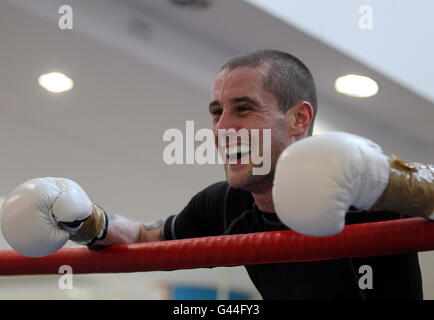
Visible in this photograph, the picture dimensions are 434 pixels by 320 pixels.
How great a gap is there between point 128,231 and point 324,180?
0.81m

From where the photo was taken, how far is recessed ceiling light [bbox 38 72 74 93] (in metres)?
2.83

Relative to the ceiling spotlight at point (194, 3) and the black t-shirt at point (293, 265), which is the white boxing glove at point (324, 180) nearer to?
the black t-shirt at point (293, 265)

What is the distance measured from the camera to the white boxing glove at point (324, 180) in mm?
699

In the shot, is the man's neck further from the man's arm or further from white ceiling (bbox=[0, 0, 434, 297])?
white ceiling (bbox=[0, 0, 434, 297])

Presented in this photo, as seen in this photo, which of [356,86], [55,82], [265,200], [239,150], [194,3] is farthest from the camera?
[356,86]

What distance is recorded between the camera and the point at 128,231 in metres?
1.41

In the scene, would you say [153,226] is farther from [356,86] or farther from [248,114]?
[356,86]

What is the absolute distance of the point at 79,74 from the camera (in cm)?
284

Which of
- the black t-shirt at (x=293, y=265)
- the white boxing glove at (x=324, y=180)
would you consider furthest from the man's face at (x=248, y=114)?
the white boxing glove at (x=324, y=180)

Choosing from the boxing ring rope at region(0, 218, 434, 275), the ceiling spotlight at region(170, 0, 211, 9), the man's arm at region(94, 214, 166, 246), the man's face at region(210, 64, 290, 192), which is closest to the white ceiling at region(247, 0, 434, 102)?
the ceiling spotlight at region(170, 0, 211, 9)

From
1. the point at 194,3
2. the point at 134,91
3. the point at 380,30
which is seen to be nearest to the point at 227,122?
the point at 194,3

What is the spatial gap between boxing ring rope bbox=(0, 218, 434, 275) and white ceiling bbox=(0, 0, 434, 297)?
1.44 meters

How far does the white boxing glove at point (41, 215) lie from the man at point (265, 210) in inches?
1.2
